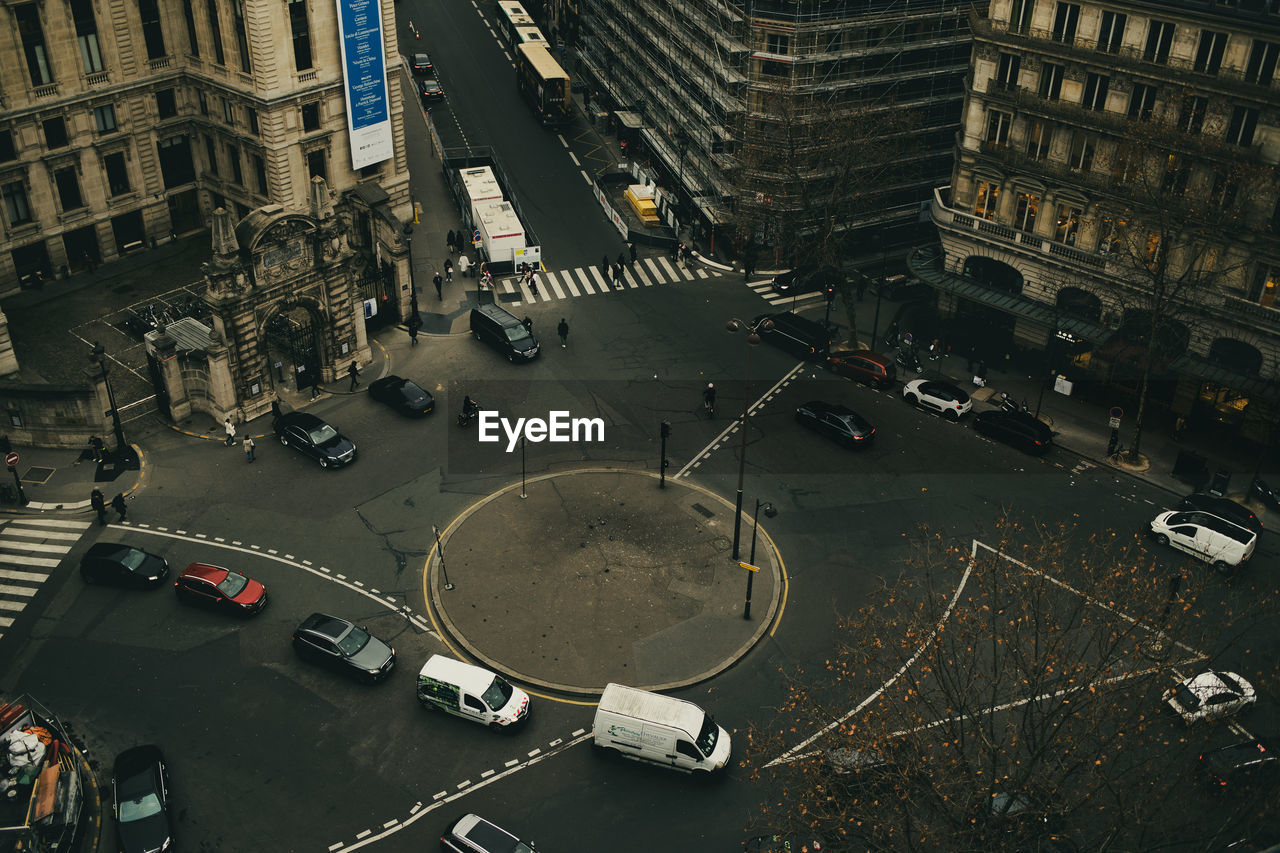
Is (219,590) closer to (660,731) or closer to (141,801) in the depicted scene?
(141,801)

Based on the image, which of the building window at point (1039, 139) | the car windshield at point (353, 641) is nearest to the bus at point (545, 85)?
the building window at point (1039, 139)

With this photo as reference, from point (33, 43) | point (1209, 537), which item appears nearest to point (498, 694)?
point (1209, 537)

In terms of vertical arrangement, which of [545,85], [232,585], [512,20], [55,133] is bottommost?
[232,585]

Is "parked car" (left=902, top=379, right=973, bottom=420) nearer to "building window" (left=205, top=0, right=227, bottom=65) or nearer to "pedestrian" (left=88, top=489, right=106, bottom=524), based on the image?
"pedestrian" (left=88, top=489, right=106, bottom=524)

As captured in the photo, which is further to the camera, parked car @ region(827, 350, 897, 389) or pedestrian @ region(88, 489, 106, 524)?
parked car @ region(827, 350, 897, 389)

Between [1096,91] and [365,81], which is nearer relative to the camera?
[1096,91]

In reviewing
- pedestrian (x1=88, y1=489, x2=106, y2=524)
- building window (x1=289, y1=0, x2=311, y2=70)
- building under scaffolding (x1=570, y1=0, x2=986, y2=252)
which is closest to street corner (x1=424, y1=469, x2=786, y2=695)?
pedestrian (x1=88, y1=489, x2=106, y2=524)
